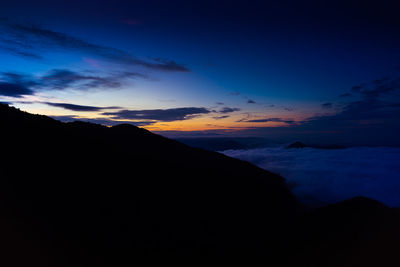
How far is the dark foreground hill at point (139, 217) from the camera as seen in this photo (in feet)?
31.3

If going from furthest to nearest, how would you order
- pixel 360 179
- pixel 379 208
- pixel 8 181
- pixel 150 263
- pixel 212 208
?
1. pixel 360 179
2. pixel 379 208
3. pixel 212 208
4. pixel 8 181
5. pixel 150 263

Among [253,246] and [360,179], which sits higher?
[253,246]

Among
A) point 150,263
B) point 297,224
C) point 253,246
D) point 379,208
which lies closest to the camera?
point 150,263

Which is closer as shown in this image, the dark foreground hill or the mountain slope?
the dark foreground hill

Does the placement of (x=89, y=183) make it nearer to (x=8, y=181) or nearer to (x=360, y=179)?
(x=8, y=181)

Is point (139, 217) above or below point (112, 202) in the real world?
below

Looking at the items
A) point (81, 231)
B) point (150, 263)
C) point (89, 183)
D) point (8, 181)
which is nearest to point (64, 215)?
point (81, 231)

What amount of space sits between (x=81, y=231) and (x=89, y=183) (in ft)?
14.1

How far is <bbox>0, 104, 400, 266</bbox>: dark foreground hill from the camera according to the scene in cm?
955

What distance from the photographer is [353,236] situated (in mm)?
17938

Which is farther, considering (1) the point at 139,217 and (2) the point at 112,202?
(2) the point at 112,202

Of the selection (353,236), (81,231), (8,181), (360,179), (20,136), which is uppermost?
(20,136)

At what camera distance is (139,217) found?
1268 centimetres

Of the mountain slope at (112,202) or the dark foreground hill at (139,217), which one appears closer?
the dark foreground hill at (139,217)
